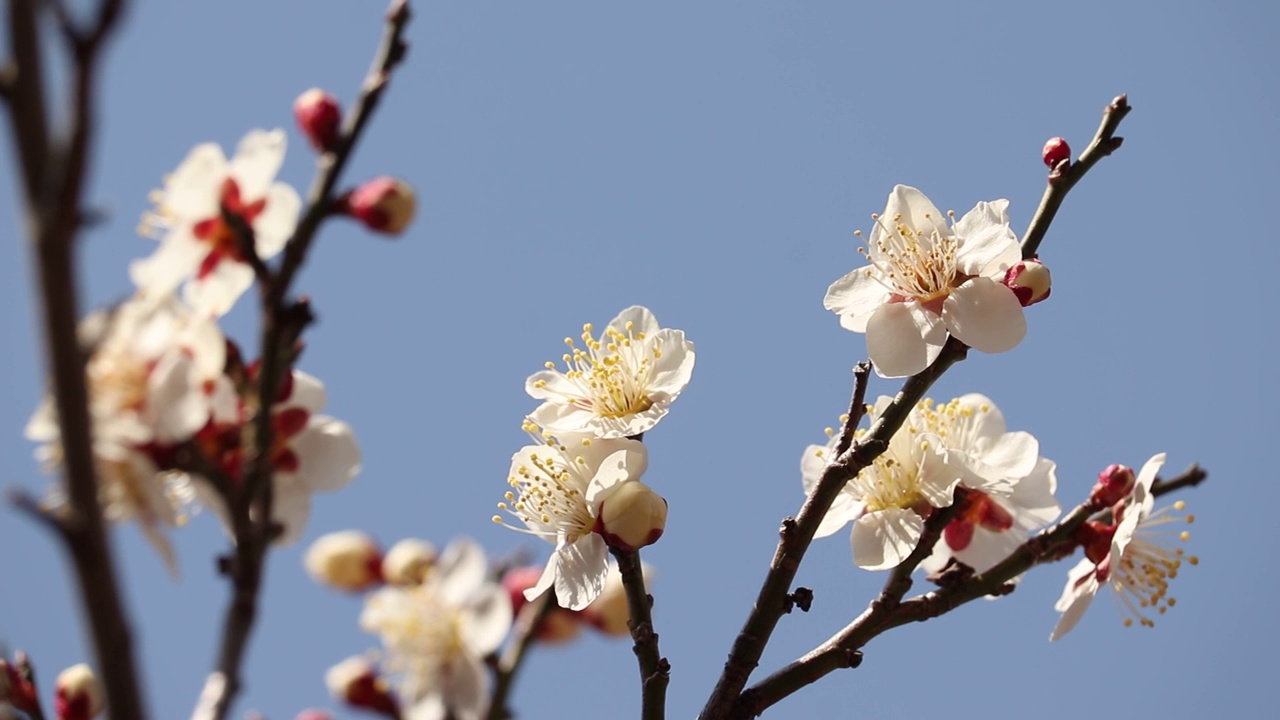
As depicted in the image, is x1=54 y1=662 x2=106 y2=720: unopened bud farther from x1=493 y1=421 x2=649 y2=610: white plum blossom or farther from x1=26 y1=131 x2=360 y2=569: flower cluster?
x1=493 y1=421 x2=649 y2=610: white plum blossom

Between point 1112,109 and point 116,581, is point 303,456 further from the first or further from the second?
point 1112,109

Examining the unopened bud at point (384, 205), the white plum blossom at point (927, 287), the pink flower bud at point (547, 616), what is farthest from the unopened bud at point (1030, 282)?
the unopened bud at point (384, 205)

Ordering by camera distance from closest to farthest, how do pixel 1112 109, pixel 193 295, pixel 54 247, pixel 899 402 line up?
pixel 54 247
pixel 193 295
pixel 899 402
pixel 1112 109

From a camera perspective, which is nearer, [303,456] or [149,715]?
[149,715]

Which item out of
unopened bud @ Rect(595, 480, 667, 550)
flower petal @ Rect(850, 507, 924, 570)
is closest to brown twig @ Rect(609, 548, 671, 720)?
unopened bud @ Rect(595, 480, 667, 550)

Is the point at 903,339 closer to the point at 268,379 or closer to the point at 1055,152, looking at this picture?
the point at 1055,152

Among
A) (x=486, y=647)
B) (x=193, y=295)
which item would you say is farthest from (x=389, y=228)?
(x=486, y=647)

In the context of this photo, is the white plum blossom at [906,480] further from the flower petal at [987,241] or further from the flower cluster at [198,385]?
the flower cluster at [198,385]

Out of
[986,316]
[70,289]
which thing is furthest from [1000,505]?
[70,289]
